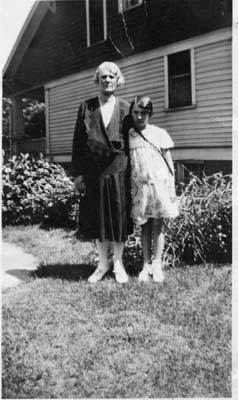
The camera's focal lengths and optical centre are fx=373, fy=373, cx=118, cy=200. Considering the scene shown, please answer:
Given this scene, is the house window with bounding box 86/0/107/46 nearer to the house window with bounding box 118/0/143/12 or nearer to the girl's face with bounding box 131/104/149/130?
the house window with bounding box 118/0/143/12

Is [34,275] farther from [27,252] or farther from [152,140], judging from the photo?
[152,140]

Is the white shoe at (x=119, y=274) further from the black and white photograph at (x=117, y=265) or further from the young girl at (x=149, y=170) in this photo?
the young girl at (x=149, y=170)

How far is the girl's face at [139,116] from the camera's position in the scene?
287 centimetres

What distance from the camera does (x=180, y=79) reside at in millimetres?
7879

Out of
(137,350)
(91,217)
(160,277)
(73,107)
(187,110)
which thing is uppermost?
(73,107)

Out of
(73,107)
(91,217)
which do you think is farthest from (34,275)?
(73,107)

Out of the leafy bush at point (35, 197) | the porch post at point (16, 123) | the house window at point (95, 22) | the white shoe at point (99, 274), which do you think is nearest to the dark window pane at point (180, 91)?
the house window at point (95, 22)

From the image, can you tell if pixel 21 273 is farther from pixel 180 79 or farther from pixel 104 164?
pixel 180 79

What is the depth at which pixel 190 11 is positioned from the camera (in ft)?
24.3

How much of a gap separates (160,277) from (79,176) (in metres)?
1.08

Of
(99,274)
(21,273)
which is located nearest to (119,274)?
(99,274)

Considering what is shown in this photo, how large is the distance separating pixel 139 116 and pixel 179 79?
547cm

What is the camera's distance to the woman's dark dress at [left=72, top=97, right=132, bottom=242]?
2912mm

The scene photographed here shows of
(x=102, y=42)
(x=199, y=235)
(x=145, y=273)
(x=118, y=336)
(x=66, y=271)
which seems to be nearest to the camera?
(x=118, y=336)
